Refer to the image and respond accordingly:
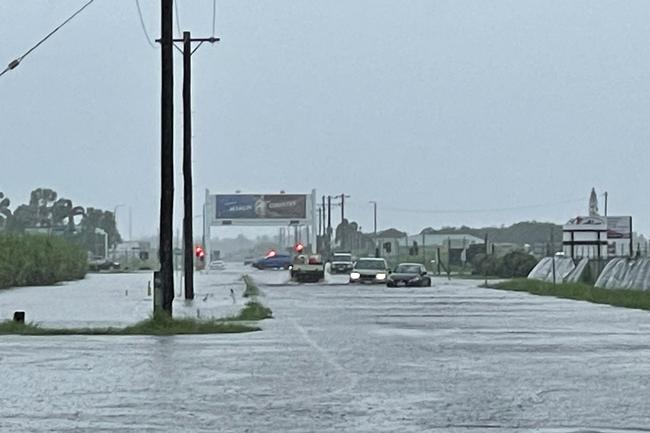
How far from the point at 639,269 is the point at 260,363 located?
33.2 m

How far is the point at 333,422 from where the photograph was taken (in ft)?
49.4

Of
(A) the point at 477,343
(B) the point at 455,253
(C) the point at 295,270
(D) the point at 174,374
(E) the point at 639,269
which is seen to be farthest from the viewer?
(B) the point at 455,253

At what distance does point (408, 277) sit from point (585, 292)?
17.4 metres

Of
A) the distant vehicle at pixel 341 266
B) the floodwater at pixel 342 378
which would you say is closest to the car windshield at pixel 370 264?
the distant vehicle at pixel 341 266

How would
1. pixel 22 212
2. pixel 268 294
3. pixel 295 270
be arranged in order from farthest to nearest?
1. pixel 22 212
2. pixel 295 270
3. pixel 268 294

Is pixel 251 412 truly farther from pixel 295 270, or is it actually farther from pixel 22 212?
pixel 22 212

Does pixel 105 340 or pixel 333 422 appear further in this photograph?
pixel 105 340

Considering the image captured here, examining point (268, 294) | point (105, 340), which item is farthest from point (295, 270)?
point (105, 340)

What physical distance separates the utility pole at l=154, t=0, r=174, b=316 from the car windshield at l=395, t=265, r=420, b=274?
39.2 metres

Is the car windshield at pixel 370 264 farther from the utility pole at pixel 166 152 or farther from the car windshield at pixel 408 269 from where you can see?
the utility pole at pixel 166 152

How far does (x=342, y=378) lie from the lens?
20031mm

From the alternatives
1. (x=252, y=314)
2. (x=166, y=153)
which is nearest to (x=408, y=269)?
(x=252, y=314)

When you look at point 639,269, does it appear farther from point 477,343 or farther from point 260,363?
point 260,363

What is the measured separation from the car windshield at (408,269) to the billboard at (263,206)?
59244mm
